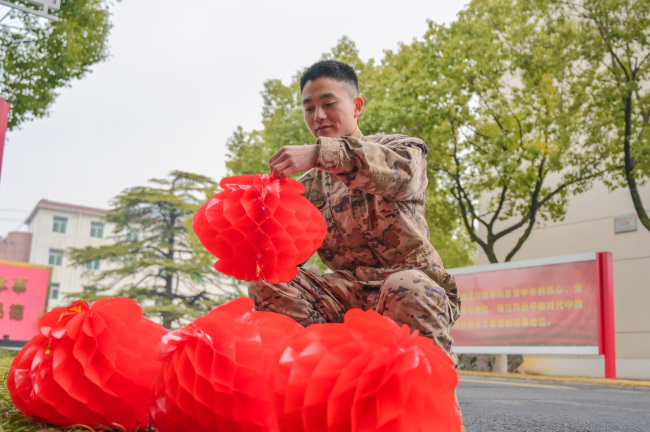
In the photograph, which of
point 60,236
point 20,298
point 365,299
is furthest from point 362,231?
point 60,236

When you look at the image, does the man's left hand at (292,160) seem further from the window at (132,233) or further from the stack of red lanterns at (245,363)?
the window at (132,233)

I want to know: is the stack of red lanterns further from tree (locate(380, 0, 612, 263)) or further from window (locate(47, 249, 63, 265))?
window (locate(47, 249, 63, 265))

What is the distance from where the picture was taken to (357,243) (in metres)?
2.13

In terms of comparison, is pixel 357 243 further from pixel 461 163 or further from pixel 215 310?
pixel 461 163

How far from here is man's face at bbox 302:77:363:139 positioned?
211 cm

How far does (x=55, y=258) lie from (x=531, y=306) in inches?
1358

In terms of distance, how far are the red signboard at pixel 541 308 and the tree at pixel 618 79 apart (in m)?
2.47

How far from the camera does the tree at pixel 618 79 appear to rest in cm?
1062

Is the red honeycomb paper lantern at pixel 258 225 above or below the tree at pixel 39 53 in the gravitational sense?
below

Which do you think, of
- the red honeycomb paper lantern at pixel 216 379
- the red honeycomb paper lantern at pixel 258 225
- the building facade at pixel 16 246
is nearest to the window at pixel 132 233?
the building facade at pixel 16 246

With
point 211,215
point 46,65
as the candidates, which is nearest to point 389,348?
point 211,215

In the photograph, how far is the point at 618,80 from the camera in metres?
11.4

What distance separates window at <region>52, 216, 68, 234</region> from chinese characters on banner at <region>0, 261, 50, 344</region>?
24.8 metres

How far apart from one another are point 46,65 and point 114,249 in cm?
1358
